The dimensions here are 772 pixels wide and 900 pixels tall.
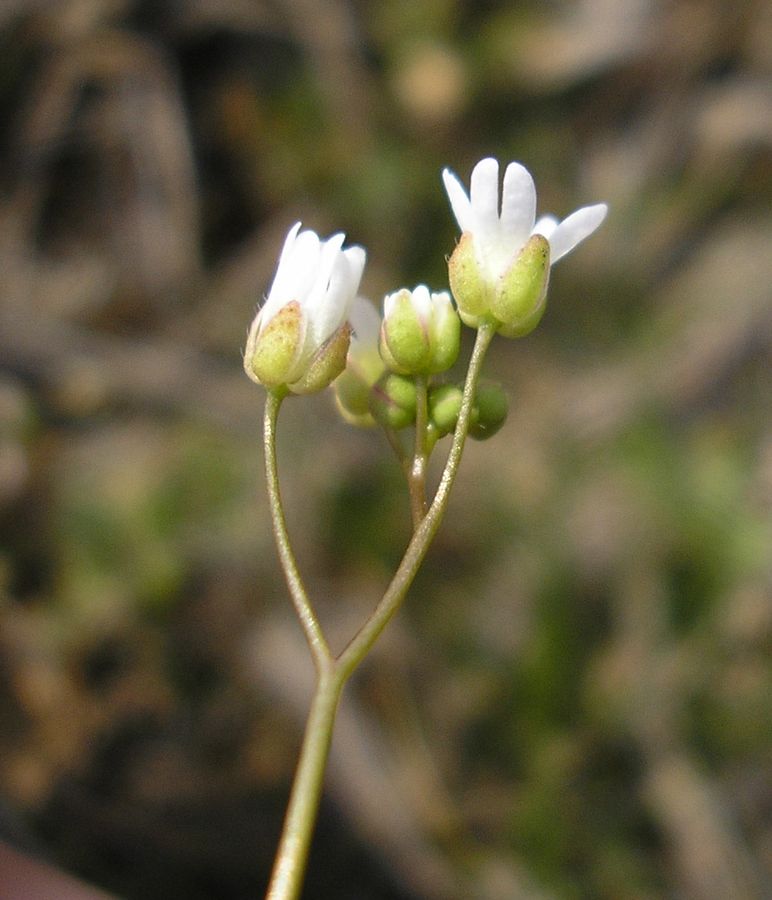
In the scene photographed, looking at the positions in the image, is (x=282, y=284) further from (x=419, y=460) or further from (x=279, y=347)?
(x=419, y=460)

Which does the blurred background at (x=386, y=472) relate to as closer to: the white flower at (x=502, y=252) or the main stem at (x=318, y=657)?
the main stem at (x=318, y=657)

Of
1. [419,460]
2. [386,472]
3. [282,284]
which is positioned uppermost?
[386,472]

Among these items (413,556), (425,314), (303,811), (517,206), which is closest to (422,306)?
(425,314)

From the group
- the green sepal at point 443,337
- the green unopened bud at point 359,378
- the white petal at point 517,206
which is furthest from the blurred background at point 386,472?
the white petal at point 517,206

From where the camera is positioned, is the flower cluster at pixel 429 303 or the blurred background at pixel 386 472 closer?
the flower cluster at pixel 429 303

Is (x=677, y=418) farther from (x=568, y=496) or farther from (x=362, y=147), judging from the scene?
(x=362, y=147)

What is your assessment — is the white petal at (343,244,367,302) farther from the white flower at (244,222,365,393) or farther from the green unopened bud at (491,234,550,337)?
the green unopened bud at (491,234,550,337)

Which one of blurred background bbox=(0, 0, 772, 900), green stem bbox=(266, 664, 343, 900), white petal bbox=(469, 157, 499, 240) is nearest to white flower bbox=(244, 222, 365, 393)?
white petal bbox=(469, 157, 499, 240)
